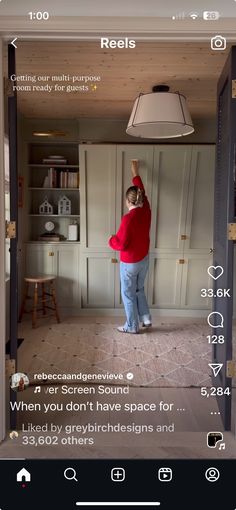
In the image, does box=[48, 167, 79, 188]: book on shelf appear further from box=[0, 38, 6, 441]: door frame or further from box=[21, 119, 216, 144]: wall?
box=[0, 38, 6, 441]: door frame

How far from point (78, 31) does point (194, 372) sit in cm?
141

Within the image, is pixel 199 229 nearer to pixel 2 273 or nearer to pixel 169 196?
pixel 169 196

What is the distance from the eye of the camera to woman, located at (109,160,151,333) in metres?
2.34

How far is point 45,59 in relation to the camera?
158 centimetres

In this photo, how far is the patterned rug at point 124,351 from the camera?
1823mm
